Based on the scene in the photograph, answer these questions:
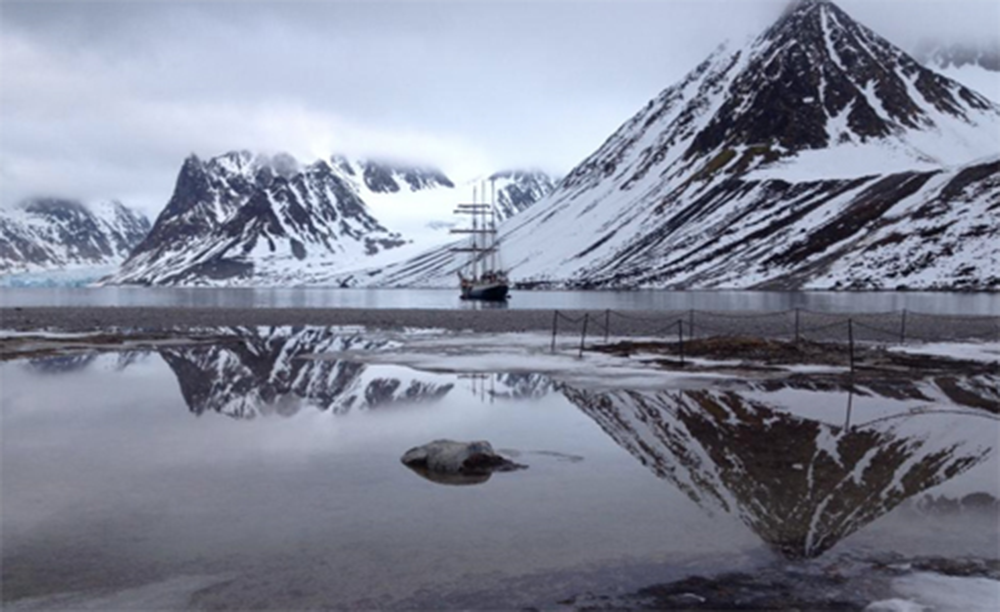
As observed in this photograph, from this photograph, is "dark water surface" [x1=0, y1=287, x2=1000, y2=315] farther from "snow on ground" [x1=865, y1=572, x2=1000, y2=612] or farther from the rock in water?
"snow on ground" [x1=865, y1=572, x2=1000, y2=612]

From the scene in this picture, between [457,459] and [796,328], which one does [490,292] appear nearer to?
[796,328]

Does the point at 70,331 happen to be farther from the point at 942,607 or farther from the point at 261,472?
the point at 942,607

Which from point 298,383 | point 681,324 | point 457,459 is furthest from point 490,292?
point 457,459

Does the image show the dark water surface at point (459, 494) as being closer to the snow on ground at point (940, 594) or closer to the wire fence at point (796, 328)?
the snow on ground at point (940, 594)

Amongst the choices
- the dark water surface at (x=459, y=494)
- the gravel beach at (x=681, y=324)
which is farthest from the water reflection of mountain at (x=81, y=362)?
the gravel beach at (x=681, y=324)

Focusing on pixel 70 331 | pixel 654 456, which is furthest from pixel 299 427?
pixel 70 331

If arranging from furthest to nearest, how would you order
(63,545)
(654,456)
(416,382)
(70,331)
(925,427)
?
(70,331) → (416,382) → (925,427) → (654,456) → (63,545)
